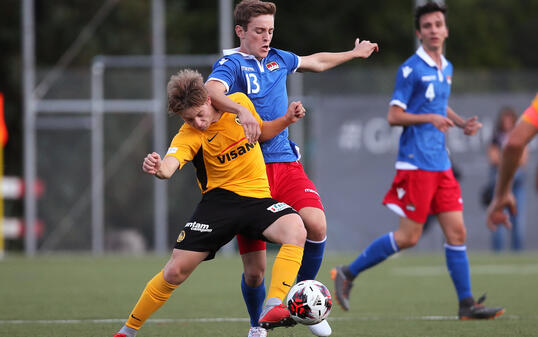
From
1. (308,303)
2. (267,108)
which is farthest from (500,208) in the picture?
(267,108)

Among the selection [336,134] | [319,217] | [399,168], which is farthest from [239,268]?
[319,217]

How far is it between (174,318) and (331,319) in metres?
1.20

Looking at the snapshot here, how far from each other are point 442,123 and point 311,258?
5.85 feet

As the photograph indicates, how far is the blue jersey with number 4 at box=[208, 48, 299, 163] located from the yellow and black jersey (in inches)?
13.6

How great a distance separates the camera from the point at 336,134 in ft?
55.0

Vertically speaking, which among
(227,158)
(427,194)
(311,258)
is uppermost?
(227,158)

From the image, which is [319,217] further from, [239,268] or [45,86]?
[45,86]

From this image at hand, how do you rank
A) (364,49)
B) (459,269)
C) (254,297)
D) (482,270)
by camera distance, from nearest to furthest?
(254,297), (364,49), (459,269), (482,270)

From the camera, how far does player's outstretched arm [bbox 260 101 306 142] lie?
5559 millimetres

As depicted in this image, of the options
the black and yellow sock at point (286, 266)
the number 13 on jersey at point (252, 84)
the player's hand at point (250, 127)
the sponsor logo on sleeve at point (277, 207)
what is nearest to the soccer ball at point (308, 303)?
the black and yellow sock at point (286, 266)

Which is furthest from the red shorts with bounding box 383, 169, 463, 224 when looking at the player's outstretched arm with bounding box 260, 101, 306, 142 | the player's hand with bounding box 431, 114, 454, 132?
the player's outstretched arm with bounding box 260, 101, 306, 142

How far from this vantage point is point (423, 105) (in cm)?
785

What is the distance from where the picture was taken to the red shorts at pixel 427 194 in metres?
7.75

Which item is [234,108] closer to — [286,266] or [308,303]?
[286,266]
